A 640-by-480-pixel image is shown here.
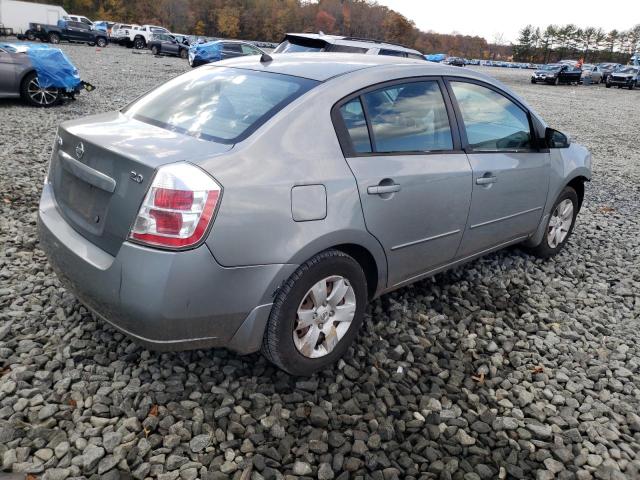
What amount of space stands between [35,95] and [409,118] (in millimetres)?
9972

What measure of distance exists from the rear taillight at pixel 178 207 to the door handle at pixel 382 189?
2.92 ft

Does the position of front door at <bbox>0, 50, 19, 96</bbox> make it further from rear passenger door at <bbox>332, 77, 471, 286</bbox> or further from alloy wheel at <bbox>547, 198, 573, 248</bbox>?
alloy wheel at <bbox>547, 198, 573, 248</bbox>

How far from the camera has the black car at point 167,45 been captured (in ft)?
118

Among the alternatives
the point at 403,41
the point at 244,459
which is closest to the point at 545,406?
the point at 244,459

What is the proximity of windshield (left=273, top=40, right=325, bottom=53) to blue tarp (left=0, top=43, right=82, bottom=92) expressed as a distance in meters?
4.51

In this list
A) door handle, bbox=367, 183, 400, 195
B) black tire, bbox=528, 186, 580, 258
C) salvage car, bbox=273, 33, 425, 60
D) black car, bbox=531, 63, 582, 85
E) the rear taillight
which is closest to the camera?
the rear taillight

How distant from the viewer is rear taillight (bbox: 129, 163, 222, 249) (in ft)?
7.25

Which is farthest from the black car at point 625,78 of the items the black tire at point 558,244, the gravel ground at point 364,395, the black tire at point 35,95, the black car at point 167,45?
the gravel ground at point 364,395

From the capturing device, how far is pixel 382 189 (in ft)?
9.27

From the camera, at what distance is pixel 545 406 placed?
2.81 meters

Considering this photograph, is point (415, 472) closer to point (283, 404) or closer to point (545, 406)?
point (283, 404)

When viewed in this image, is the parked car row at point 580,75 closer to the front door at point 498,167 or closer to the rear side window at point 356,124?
the front door at point 498,167

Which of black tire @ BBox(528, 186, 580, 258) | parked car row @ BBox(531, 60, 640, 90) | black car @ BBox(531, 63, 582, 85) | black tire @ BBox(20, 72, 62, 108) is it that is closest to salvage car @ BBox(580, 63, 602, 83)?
parked car row @ BBox(531, 60, 640, 90)

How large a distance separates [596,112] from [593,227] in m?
16.6
